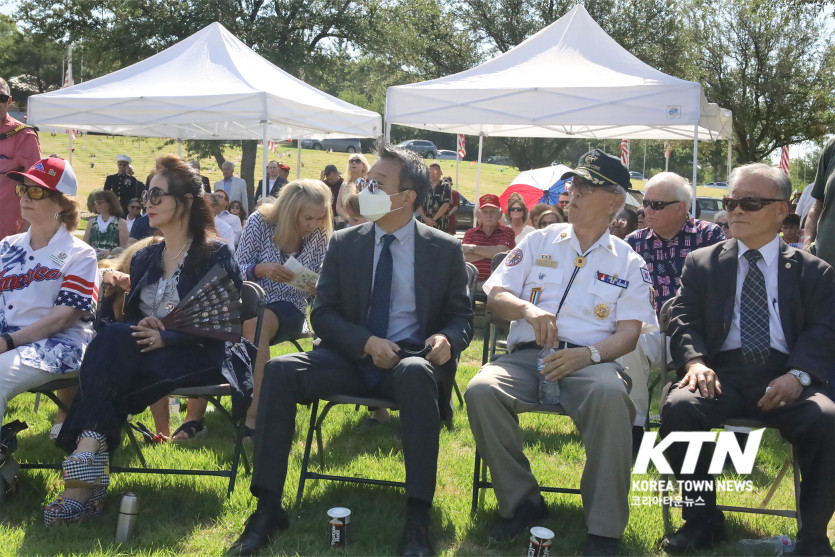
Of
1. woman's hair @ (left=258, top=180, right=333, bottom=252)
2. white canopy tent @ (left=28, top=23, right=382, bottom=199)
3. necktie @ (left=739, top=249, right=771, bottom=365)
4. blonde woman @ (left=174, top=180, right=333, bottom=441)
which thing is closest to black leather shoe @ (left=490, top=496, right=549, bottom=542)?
necktie @ (left=739, top=249, right=771, bottom=365)

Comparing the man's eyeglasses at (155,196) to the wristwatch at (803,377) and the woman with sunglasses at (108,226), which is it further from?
the woman with sunglasses at (108,226)

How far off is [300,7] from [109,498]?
2094cm

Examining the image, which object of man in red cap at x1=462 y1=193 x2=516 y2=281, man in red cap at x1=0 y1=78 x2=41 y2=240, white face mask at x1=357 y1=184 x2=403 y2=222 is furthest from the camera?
man in red cap at x1=462 y1=193 x2=516 y2=281

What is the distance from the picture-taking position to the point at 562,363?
3.41 meters

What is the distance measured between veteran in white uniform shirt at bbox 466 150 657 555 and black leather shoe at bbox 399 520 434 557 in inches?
13.5

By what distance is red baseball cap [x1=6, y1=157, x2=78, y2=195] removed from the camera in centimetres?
396

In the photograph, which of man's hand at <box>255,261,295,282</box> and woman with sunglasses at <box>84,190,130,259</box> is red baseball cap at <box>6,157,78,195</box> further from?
woman with sunglasses at <box>84,190,130,259</box>

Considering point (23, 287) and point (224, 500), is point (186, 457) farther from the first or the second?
point (23, 287)

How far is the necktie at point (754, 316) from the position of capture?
3475 millimetres

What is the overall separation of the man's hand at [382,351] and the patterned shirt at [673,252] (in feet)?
6.42

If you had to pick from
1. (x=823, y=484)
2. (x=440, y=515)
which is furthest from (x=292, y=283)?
(x=823, y=484)

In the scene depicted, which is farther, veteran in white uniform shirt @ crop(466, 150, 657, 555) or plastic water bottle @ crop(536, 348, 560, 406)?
plastic water bottle @ crop(536, 348, 560, 406)

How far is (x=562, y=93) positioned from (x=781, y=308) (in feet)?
18.7

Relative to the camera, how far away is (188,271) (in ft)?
12.9
